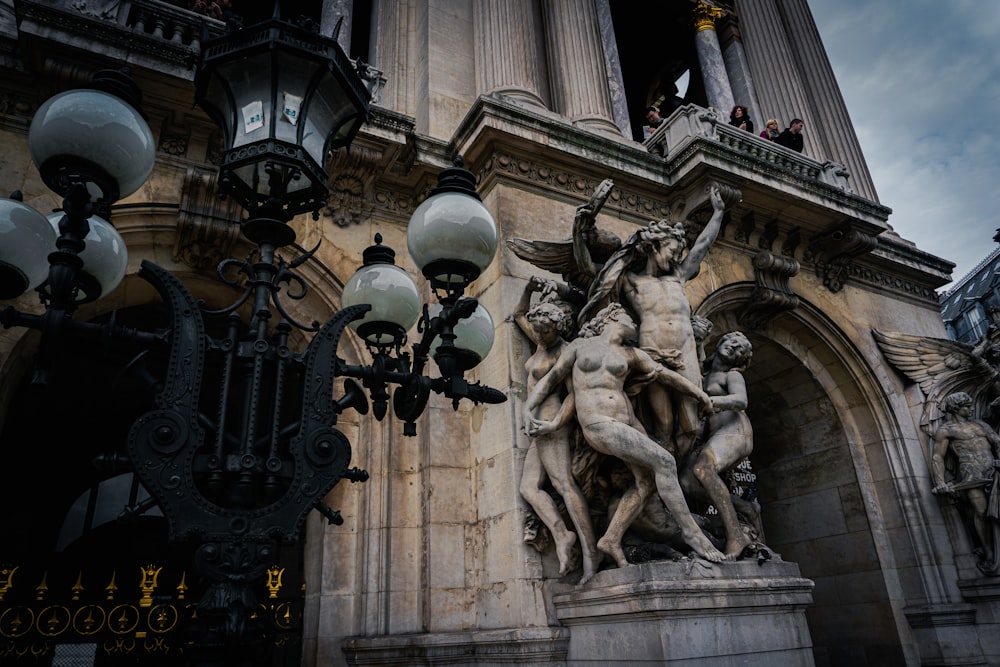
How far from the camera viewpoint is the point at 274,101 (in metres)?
3.32

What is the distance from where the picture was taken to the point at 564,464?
5781 millimetres

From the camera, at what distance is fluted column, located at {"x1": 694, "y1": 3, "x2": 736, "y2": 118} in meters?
12.5

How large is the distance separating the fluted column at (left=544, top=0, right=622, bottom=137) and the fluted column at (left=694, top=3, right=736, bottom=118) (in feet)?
9.72

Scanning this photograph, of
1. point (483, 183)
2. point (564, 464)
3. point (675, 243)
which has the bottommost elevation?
point (564, 464)

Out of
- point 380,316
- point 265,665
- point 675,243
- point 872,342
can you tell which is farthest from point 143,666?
point 872,342

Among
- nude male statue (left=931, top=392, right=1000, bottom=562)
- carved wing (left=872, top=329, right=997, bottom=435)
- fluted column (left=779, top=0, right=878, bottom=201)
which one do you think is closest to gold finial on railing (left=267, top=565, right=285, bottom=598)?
nude male statue (left=931, top=392, right=1000, bottom=562)

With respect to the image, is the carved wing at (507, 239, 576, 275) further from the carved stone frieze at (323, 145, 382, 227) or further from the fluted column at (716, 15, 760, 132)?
the fluted column at (716, 15, 760, 132)

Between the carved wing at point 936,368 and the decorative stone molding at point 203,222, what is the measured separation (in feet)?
30.5

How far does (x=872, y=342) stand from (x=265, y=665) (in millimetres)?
9359

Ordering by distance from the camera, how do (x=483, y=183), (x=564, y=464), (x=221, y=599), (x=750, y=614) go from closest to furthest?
(x=221, y=599), (x=750, y=614), (x=564, y=464), (x=483, y=183)

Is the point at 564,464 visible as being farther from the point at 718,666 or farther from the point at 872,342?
the point at 872,342

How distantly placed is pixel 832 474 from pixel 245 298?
9352 mm

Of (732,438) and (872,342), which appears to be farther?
(872,342)

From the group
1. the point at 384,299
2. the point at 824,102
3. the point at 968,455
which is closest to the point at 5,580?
the point at 384,299
